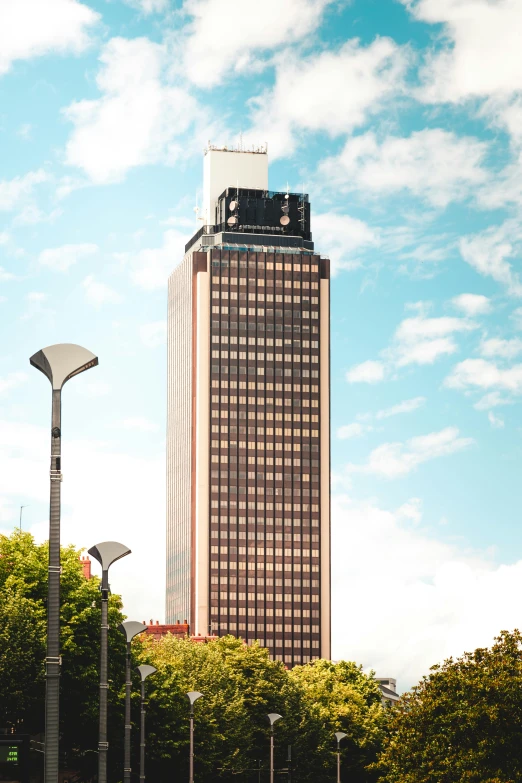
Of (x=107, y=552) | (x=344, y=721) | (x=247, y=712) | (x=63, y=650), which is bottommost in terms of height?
(x=344, y=721)

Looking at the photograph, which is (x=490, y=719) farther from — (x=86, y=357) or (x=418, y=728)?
(x=86, y=357)

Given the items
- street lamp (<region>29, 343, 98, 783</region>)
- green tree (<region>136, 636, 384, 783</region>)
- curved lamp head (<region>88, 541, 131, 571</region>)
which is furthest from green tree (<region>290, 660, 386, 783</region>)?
street lamp (<region>29, 343, 98, 783</region>)

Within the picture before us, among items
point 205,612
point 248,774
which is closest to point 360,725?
point 248,774

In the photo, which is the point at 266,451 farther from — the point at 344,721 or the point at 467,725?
the point at 467,725

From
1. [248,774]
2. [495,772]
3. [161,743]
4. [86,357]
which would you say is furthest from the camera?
[248,774]

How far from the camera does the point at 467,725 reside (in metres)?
60.8

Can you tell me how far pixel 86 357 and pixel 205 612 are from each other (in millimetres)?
167738

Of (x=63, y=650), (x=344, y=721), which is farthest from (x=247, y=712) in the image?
(x=63, y=650)

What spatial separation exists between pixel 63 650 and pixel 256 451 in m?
130

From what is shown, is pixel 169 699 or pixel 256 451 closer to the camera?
pixel 169 699

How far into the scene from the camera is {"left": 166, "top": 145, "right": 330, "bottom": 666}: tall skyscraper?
614 ft

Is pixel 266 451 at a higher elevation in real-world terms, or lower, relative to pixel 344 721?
higher

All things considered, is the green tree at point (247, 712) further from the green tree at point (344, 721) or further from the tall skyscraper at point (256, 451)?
the tall skyscraper at point (256, 451)

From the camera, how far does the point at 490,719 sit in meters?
59.8
